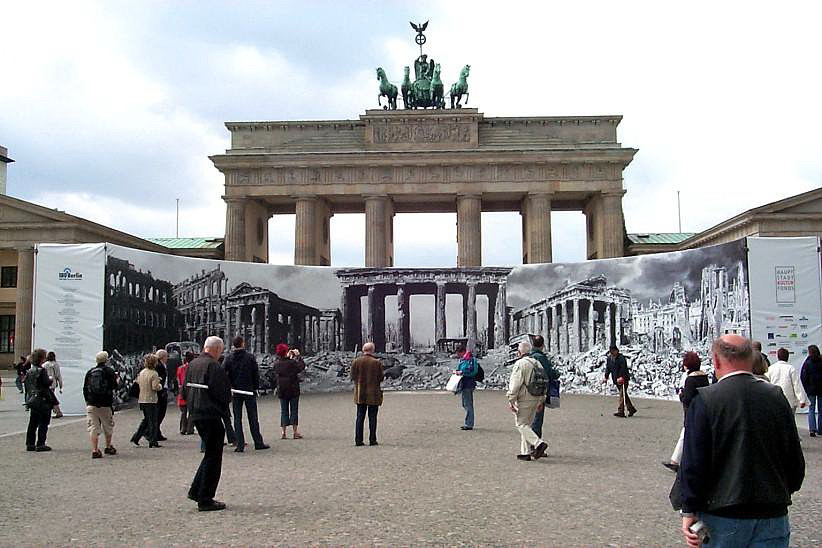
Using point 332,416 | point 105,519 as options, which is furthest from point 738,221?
point 105,519

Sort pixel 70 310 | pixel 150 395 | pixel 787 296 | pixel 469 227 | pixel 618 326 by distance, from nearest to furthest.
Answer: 1. pixel 150 395
2. pixel 787 296
3. pixel 70 310
4. pixel 618 326
5. pixel 469 227

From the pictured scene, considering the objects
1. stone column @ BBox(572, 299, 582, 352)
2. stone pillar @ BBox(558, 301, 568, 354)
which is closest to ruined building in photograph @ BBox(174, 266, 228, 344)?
stone pillar @ BBox(558, 301, 568, 354)

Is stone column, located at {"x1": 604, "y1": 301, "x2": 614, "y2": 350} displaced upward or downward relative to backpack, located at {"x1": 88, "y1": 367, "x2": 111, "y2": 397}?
upward

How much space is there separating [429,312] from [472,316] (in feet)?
5.32

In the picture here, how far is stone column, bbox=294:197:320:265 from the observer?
57.0 m

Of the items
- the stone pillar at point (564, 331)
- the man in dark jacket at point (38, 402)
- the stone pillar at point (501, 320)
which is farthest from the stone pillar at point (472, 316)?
the man in dark jacket at point (38, 402)

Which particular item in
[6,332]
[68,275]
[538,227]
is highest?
[538,227]

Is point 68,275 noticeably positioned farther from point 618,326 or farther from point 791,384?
point 791,384

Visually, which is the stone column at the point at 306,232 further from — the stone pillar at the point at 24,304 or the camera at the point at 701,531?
the camera at the point at 701,531

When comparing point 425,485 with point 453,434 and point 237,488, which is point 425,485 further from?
point 453,434

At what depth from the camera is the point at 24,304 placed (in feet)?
157

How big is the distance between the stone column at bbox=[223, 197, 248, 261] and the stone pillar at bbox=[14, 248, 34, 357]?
13736 millimetres

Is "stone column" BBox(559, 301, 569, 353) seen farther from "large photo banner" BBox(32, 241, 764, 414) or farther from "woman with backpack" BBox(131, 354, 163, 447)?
"woman with backpack" BBox(131, 354, 163, 447)

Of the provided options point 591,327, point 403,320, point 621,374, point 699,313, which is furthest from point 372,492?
point 403,320
